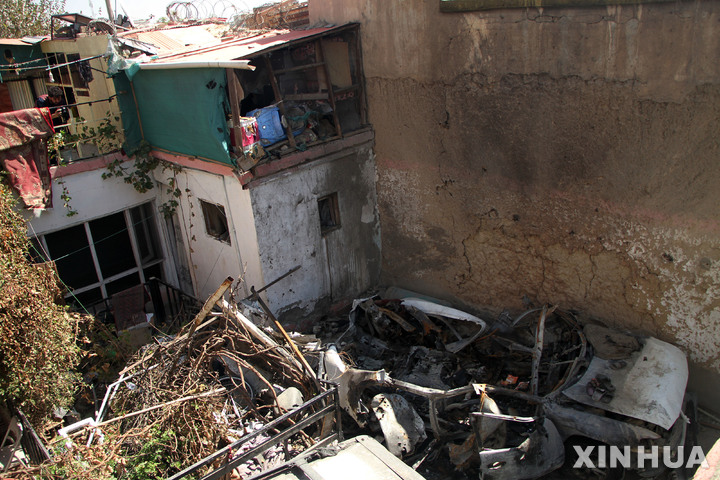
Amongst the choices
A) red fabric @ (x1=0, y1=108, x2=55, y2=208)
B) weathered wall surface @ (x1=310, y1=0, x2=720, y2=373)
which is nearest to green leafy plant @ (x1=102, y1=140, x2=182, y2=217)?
red fabric @ (x1=0, y1=108, x2=55, y2=208)

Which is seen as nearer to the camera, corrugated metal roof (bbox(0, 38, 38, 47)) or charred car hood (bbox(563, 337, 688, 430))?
charred car hood (bbox(563, 337, 688, 430))

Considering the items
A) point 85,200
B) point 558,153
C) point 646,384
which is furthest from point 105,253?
point 646,384

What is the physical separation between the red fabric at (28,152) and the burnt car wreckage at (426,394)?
3589mm

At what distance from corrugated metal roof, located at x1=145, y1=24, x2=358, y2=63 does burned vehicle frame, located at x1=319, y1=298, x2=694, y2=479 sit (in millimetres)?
4364

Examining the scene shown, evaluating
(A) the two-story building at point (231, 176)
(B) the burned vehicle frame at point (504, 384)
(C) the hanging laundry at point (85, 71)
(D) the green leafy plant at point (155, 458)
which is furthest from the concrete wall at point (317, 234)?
(C) the hanging laundry at point (85, 71)

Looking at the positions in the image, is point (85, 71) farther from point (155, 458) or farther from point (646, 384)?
point (646, 384)

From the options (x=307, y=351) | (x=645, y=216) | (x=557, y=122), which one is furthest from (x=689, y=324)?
(x=307, y=351)

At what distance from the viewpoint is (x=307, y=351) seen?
7836mm

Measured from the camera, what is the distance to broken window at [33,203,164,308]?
32.5 feet

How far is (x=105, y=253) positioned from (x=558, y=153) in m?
8.35

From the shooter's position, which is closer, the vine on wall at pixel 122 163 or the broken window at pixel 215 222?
the vine on wall at pixel 122 163

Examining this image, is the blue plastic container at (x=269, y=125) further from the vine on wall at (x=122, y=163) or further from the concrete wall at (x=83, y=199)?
the concrete wall at (x=83, y=199)

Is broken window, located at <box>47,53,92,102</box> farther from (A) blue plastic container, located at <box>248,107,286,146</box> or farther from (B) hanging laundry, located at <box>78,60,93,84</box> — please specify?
(A) blue plastic container, located at <box>248,107,286,146</box>

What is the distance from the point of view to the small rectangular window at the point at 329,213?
10055 mm
